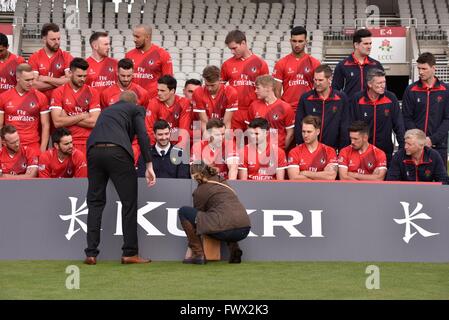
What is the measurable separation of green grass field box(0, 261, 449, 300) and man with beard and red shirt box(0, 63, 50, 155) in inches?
96.4

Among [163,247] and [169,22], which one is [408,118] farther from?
[169,22]

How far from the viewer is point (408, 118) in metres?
12.6

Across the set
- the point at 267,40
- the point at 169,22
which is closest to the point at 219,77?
the point at 267,40

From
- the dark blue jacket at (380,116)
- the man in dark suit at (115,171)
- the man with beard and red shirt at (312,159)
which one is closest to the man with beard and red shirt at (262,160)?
the man with beard and red shirt at (312,159)

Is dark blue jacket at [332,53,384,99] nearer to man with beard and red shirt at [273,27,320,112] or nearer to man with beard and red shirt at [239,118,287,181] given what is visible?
man with beard and red shirt at [273,27,320,112]

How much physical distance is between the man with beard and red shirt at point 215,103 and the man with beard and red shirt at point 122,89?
65 centimetres

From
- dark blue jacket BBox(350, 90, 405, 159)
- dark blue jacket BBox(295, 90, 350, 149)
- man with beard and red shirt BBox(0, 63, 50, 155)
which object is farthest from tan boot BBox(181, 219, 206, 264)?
dark blue jacket BBox(350, 90, 405, 159)

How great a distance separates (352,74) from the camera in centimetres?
1272

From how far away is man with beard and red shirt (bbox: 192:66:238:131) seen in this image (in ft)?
39.7

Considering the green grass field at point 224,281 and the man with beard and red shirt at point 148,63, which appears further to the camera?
the man with beard and red shirt at point 148,63

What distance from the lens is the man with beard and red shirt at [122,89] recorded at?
11.8 metres

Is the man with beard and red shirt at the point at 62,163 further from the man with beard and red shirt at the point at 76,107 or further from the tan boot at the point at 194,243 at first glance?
the tan boot at the point at 194,243
